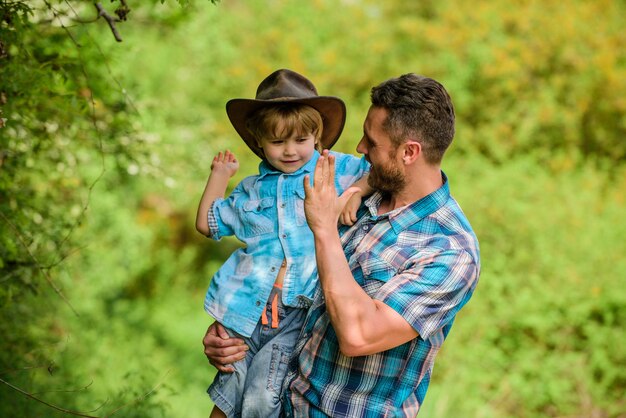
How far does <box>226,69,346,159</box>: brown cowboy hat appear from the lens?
10.1ft

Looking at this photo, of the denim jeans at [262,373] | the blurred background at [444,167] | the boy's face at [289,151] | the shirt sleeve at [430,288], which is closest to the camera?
the shirt sleeve at [430,288]

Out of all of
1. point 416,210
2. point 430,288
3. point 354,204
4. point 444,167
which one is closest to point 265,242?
point 354,204

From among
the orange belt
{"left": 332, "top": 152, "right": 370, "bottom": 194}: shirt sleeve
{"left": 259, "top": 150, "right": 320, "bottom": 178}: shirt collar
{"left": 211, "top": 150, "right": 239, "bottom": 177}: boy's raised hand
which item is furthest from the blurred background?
the orange belt

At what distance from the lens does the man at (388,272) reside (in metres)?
2.58

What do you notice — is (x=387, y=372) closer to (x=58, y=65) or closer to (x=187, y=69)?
A: (x=58, y=65)

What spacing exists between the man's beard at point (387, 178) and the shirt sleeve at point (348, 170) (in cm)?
23

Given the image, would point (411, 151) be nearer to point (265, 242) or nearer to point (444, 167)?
point (265, 242)

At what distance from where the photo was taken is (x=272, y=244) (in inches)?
121

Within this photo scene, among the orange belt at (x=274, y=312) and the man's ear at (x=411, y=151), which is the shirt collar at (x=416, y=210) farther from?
the orange belt at (x=274, y=312)

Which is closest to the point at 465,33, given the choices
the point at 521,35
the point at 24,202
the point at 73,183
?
the point at 521,35

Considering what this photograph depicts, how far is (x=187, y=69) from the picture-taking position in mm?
12656

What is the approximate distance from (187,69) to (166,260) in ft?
Answer: 9.18

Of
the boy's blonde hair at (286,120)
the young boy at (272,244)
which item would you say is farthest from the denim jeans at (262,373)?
the boy's blonde hair at (286,120)

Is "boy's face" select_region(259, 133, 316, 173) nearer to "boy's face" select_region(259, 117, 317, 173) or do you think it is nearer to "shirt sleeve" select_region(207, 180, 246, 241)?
"boy's face" select_region(259, 117, 317, 173)
